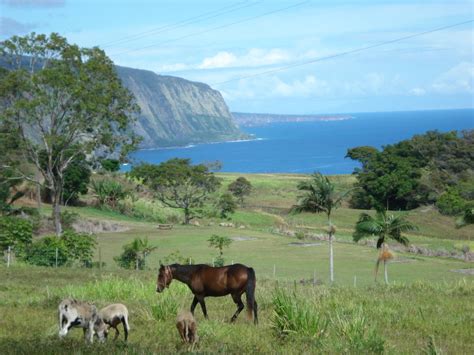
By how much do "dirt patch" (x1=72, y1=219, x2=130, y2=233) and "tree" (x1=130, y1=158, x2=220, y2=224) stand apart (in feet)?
58.7

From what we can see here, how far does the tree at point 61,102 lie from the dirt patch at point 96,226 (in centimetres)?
778

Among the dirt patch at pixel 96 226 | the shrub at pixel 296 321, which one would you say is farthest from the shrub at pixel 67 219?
the shrub at pixel 296 321

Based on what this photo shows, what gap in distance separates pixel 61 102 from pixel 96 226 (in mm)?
15470

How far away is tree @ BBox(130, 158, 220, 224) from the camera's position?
87.8 m

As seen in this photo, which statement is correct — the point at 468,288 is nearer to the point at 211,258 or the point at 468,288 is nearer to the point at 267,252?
the point at 211,258

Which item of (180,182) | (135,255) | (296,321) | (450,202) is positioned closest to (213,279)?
(296,321)

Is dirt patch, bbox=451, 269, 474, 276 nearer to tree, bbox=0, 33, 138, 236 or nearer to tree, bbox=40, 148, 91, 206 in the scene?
tree, bbox=0, 33, 138, 236

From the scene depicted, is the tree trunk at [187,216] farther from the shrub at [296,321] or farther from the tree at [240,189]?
the shrub at [296,321]

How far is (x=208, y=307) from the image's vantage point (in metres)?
20.0

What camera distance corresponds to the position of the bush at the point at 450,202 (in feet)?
285

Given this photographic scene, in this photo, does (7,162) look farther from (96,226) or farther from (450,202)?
(450,202)

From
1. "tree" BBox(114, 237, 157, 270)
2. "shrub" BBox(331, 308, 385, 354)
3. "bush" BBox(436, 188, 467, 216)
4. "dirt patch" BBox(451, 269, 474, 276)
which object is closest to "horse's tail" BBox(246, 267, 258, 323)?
"shrub" BBox(331, 308, 385, 354)

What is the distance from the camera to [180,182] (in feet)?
291

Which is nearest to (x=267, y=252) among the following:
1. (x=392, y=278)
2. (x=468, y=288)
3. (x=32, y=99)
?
(x=392, y=278)
